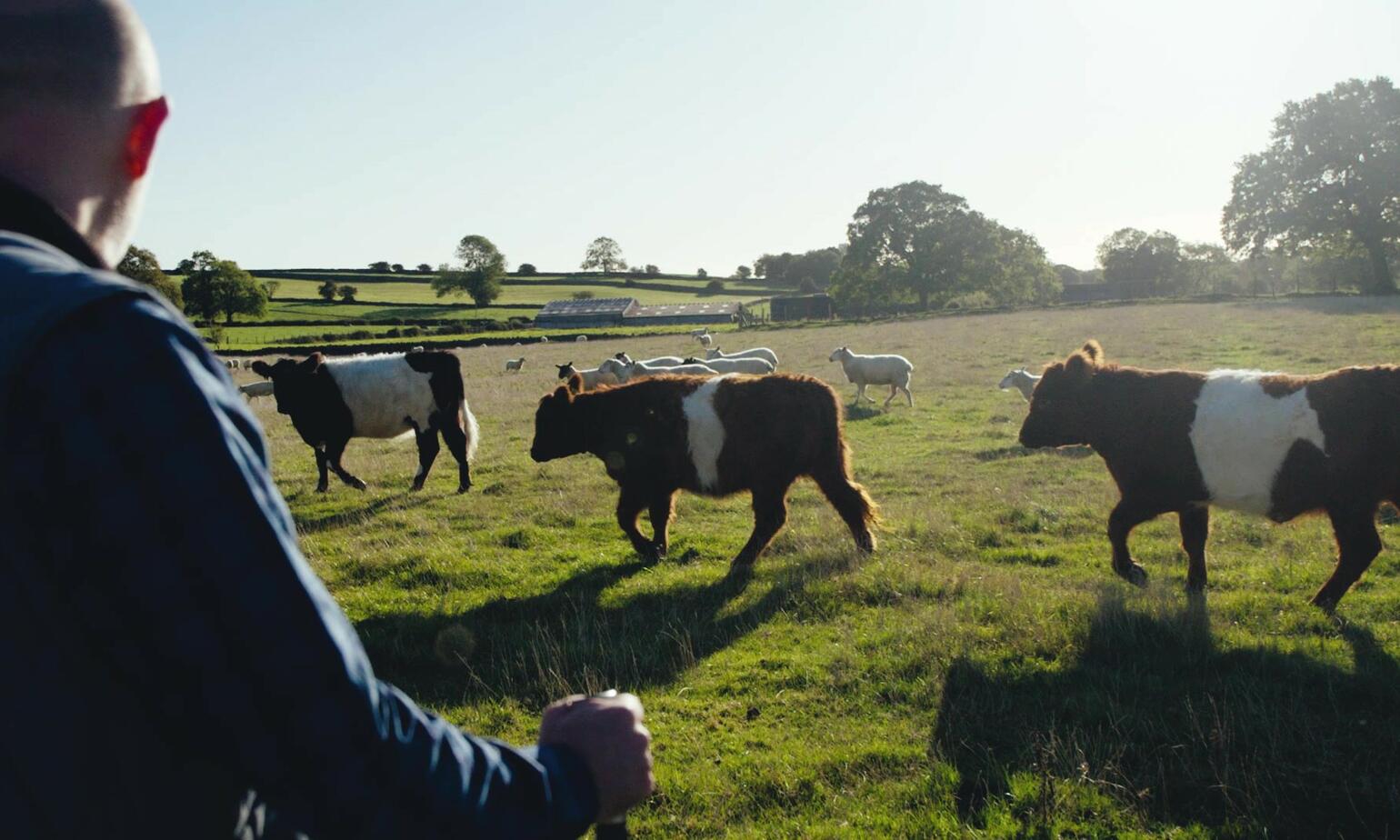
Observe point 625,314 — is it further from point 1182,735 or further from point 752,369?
point 1182,735

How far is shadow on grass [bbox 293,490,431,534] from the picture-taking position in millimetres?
11461

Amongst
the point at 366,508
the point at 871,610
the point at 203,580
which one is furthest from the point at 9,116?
the point at 366,508

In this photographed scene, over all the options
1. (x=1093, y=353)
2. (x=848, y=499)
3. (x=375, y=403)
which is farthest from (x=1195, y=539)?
(x=375, y=403)

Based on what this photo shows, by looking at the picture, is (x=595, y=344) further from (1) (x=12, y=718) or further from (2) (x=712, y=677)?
(1) (x=12, y=718)

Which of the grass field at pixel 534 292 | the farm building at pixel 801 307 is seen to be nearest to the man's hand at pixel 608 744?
the farm building at pixel 801 307

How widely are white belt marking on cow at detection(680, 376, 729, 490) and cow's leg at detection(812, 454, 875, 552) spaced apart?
3.50 ft

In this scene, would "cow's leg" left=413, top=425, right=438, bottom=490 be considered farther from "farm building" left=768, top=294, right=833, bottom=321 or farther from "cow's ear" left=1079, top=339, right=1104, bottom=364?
"farm building" left=768, top=294, right=833, bottom=321

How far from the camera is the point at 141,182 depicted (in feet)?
4.42

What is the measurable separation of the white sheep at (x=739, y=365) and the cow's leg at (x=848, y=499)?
12.7 meters

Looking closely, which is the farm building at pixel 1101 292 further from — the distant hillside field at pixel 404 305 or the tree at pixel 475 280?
the tree at pixel 475 280

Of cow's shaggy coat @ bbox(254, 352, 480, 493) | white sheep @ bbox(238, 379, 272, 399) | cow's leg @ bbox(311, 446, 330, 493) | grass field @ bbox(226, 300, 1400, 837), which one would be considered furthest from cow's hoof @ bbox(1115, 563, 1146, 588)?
white sheep @ bbox(238, 379, 272, 399)

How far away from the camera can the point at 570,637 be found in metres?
7.00

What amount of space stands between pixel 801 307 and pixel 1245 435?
82.2 m

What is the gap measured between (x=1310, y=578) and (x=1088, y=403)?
2451 mm
